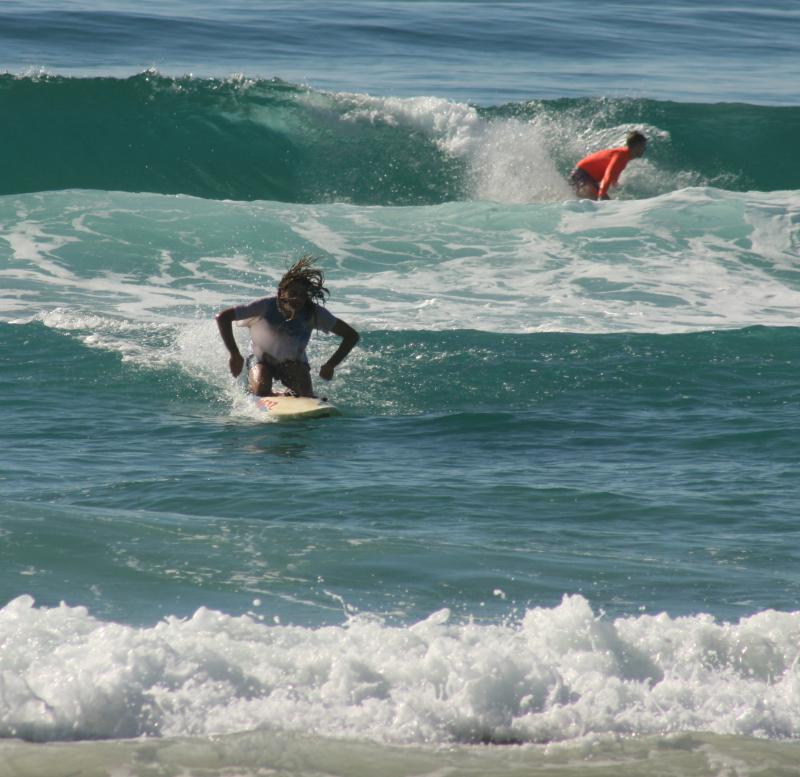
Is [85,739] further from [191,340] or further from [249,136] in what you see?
[249,136]

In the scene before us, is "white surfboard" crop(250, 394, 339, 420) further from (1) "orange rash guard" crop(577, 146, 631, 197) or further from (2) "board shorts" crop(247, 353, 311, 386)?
(1) "orange rash guard" crop(577, 146, 631, 197)

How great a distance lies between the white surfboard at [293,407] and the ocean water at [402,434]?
147 millimetres

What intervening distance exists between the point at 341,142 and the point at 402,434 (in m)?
13.8

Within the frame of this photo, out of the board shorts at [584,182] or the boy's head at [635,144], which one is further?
the board shorts at [584,182]

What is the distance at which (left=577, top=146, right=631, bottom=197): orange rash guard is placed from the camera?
18406 mm

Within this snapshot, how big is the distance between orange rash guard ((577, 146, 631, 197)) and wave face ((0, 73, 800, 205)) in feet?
4.92

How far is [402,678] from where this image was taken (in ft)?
15.9

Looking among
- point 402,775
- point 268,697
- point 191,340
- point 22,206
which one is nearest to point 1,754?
point 268,697

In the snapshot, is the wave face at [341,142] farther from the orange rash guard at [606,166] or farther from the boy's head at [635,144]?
the boy's head at [635,144]

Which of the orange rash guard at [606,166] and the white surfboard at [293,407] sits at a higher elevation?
the orange rash guard at [606,166]

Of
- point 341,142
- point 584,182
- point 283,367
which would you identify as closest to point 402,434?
point 283,367

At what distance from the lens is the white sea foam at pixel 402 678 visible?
464 centimetres

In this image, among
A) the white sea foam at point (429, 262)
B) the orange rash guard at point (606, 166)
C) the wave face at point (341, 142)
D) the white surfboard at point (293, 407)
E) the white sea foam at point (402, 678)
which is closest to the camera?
the white sea foam at point (402, 678)

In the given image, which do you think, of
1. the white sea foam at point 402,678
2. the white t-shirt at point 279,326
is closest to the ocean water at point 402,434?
the white sea foam at point 402,678
